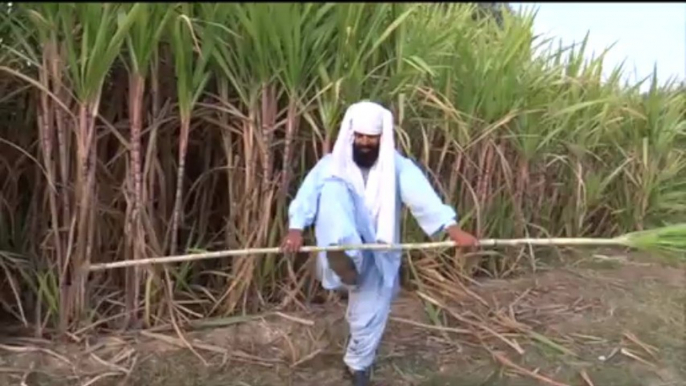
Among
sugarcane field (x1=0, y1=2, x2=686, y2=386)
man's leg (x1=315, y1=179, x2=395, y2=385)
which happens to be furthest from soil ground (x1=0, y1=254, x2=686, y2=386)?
man's leg (x1=315, y1=179, x2=395, y2=385)

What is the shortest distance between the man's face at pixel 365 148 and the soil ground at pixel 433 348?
816 mm

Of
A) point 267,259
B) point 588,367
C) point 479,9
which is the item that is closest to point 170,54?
point 267,259

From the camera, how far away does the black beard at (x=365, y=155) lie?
310 centimetres

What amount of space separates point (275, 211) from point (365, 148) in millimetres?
664

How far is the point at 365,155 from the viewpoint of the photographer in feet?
10.2

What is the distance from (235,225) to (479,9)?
2789 millimetres

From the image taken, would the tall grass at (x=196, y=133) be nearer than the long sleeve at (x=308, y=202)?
No

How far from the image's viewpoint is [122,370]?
3359 mm

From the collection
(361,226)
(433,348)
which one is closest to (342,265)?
(361,226)

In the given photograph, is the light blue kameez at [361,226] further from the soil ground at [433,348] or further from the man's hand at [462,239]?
the soil ground at [433,348]

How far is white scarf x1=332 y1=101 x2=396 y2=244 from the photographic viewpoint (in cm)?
305

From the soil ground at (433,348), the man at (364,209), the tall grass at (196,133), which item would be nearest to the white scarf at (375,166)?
the man at (364,209)

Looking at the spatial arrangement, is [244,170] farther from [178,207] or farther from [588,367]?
[588,367]

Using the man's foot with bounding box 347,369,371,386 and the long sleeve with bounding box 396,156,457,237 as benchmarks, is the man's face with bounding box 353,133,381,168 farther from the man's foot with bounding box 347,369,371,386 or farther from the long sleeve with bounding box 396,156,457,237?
the man's foot with bounding box 347,369,371,386
